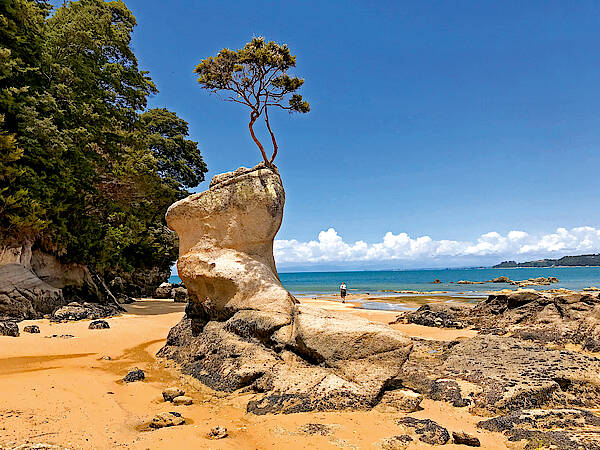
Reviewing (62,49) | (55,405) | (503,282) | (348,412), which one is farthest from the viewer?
(503,282)

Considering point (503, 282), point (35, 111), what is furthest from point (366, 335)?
point (503, 282)

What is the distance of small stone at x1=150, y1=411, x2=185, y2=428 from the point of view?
5.08 m

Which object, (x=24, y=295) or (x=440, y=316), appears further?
(x=440, y=316)

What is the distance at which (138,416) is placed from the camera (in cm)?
543

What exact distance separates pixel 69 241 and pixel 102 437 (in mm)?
14753

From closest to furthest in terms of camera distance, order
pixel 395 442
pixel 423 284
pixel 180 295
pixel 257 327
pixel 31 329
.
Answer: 1. pixel 395 442
2. pixel 257 327
3. pixel 31 329
4. pixel 180 295
5. pixel 423 284

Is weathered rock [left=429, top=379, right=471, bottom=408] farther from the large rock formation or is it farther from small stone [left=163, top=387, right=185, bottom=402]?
small stone [left=163, top=387, right=185, bottom=402]

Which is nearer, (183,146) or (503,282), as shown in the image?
(183,146)

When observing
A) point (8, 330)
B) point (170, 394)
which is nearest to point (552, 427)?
point (170, 394)

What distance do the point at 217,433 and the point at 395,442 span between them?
233 centimetres

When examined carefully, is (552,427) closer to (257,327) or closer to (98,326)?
(257,327)

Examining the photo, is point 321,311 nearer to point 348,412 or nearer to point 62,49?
point 348,412

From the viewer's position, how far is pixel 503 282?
2628 inches

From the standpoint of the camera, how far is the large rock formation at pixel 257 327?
20.9 feet
